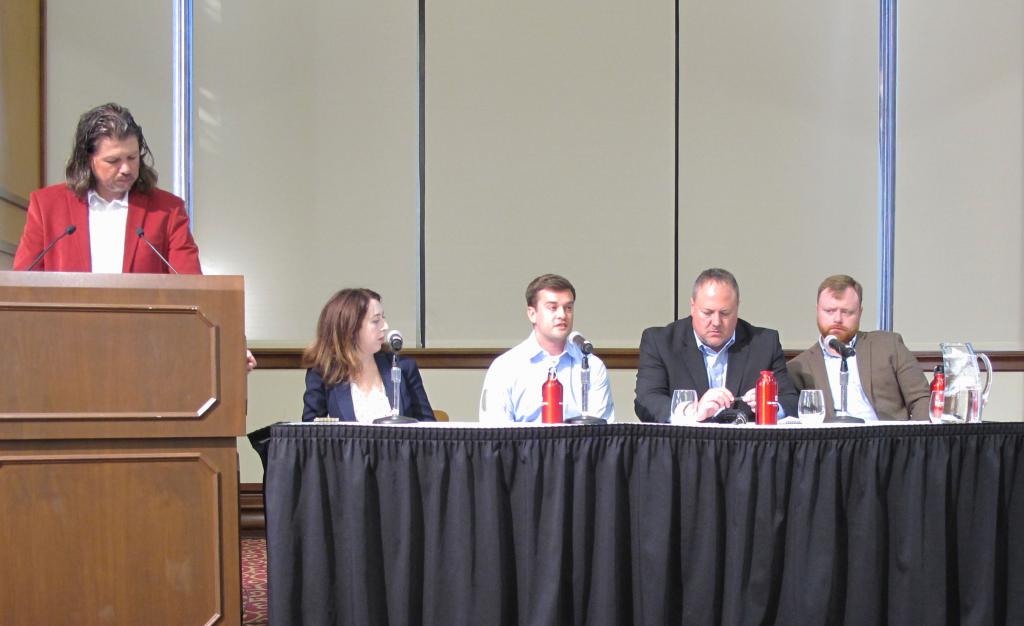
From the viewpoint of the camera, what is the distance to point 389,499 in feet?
7.40

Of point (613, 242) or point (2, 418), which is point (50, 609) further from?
point (613, 242)

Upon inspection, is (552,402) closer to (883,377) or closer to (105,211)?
(105,211)

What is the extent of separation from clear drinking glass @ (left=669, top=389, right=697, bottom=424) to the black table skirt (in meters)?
0.24

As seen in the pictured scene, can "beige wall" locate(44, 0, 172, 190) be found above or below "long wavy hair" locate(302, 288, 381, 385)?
above

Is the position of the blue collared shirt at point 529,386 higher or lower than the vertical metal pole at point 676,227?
lower

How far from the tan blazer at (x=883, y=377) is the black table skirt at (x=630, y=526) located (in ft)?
3.32

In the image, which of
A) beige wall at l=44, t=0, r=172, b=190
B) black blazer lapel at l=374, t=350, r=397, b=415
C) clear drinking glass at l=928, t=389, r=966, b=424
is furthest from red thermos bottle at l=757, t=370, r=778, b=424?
beige wall at l=44, t=0, r=172, b=190

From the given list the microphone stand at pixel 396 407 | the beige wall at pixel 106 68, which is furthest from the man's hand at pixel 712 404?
the beige wall at pixel 106 68

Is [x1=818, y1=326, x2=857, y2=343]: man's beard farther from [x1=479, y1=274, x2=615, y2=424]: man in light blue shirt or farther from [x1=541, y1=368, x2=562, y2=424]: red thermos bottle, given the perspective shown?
[x1=541, y1=368, x2=562, y2=424]: red thermos bottle

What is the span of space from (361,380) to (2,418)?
136 centimetres

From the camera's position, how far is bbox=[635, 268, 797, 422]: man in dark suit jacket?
3.06 meters

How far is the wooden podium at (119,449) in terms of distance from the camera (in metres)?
2.01

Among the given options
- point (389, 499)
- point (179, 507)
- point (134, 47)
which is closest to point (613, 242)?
point (134, 47)

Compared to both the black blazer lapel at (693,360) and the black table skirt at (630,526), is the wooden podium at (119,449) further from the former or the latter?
the black blazer lapel at (693,360)
